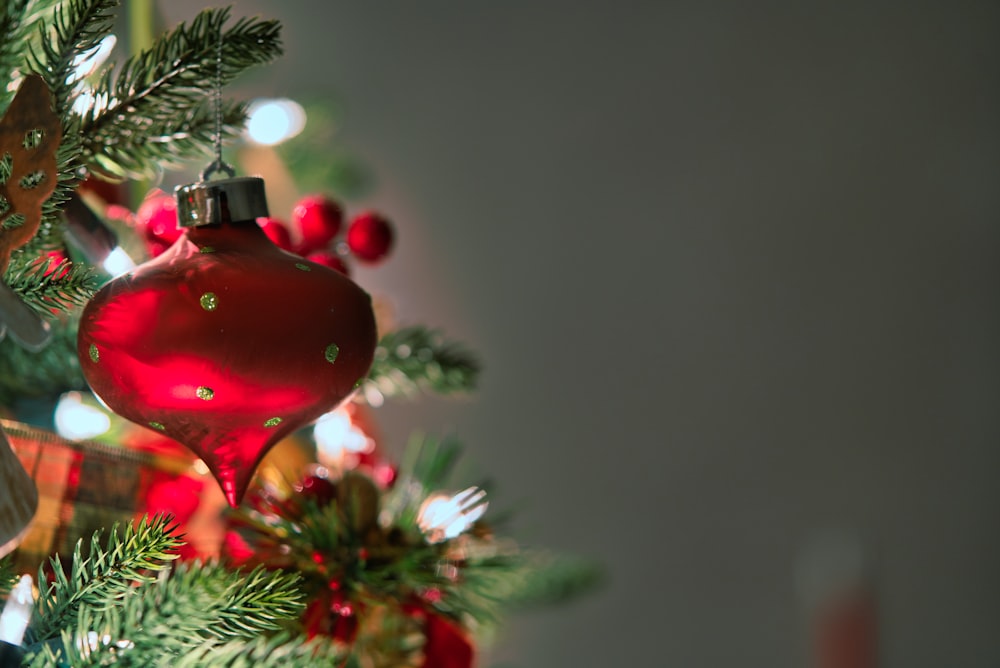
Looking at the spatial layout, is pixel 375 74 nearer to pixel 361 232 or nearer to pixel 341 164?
pixel 341 164

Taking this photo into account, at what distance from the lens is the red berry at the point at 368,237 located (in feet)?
1.48

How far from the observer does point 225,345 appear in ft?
0.87

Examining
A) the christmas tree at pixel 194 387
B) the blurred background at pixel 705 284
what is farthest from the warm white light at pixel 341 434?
the blurred background at pixel 705 284

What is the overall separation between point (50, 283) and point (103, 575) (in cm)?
10

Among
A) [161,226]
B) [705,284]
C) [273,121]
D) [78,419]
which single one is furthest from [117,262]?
[705,284]

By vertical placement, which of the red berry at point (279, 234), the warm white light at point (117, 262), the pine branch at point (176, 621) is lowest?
the pine branch at point (176, 621)

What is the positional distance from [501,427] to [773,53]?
566 mm

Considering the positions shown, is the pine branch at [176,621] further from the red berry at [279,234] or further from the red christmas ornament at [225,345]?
the red berry at [279,234]

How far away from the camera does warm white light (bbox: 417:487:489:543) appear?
393 mm

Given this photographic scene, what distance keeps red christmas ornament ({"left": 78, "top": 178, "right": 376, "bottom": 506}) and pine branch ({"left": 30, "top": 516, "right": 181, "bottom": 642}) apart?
0.04 metres

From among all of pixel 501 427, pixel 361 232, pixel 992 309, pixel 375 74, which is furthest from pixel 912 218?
pixel 361 232

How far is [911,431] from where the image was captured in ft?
3.50

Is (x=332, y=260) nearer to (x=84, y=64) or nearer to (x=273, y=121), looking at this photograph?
(x=84, y=64)

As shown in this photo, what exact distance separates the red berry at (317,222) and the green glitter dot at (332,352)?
0.58ft
